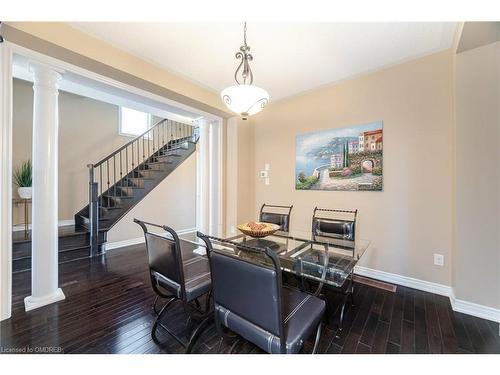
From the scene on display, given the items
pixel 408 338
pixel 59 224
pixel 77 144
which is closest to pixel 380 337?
pixel 408 338

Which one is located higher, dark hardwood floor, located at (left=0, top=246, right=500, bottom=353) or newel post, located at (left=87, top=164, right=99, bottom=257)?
newel post, located at (left=87, top=164, right=99, bottom=257)

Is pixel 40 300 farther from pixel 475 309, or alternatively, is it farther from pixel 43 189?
pixel 475 309

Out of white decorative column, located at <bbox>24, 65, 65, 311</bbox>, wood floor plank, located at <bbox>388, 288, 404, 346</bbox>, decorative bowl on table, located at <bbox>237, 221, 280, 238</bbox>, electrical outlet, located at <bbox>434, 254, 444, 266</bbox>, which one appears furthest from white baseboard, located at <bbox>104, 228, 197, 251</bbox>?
electrical outlet, located at <bbox>434, 254, 444, 266</bbox>

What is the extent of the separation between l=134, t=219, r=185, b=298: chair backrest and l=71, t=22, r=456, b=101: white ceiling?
178 cm

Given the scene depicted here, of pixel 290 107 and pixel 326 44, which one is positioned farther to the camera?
pixel 290 107

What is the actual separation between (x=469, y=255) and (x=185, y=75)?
359 cm

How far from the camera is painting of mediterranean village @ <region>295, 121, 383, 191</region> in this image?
2.64 meters

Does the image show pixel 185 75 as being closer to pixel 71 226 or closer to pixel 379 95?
pixel 379 95

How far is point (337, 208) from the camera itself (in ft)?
9.64

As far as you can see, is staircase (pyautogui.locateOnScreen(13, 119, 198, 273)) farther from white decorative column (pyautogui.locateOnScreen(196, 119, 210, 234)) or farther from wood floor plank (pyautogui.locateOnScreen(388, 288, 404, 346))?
wood floor plank (pyautogui.locateOnScreen(388, 288, 404, 346))

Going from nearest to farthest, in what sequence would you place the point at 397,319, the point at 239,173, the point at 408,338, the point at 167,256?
the point at 167,256 → the point at 408,338 → the point at 397,319 → the point at 239,173

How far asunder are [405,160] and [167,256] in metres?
2.67

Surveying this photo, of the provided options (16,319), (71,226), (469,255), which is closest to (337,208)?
(469,255)

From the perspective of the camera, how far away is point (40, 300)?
81.0 inches
